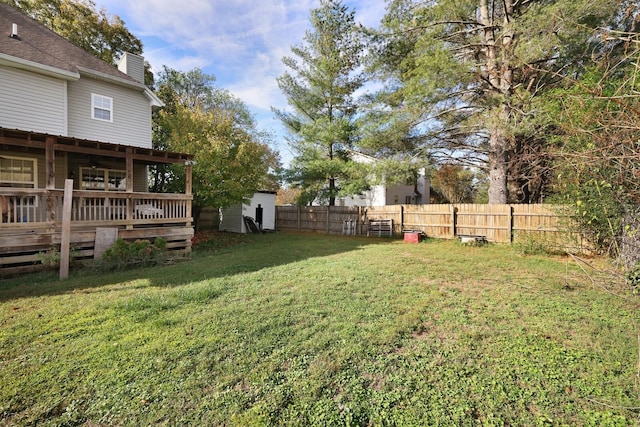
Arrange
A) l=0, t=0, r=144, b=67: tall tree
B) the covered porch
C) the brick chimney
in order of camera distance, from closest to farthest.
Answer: the covered porch → the brick chimney → l=0, t=0, r=144, b=67: tall tree

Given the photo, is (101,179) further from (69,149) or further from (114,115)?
(69,149)

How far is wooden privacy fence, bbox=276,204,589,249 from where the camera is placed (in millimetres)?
8836

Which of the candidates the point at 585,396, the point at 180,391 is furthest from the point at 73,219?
the point at 585,396

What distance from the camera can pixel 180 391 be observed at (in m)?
2.28

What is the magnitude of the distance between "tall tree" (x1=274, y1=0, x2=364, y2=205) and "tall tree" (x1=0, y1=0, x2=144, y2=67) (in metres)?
9.64

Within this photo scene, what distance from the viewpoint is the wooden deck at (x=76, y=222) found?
19.7 feet

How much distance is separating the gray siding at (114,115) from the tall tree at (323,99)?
8.02 metres

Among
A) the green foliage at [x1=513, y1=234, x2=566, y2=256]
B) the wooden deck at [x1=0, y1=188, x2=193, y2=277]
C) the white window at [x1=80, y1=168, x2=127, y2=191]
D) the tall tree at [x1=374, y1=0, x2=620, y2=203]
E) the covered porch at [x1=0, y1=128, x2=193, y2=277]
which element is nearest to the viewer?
the wooden deck at [x1=0, y1=188, x2=193, y2=277]

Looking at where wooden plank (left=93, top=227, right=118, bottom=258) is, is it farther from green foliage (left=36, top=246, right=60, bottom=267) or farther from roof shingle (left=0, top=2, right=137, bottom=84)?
roof shingle (left=0, top=2, right=137, bottom=84)

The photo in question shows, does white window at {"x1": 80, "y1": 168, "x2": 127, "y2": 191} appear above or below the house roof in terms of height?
below

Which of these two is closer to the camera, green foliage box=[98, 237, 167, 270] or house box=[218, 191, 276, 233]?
green foliage box=[98, 237, 167, 270]

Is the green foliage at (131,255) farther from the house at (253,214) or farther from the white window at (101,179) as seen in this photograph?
the house at (253,214)

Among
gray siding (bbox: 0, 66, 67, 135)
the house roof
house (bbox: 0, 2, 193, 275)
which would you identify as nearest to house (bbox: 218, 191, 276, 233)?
house (bbox: 0, 2, 193, 275)

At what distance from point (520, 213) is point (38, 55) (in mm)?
15938
